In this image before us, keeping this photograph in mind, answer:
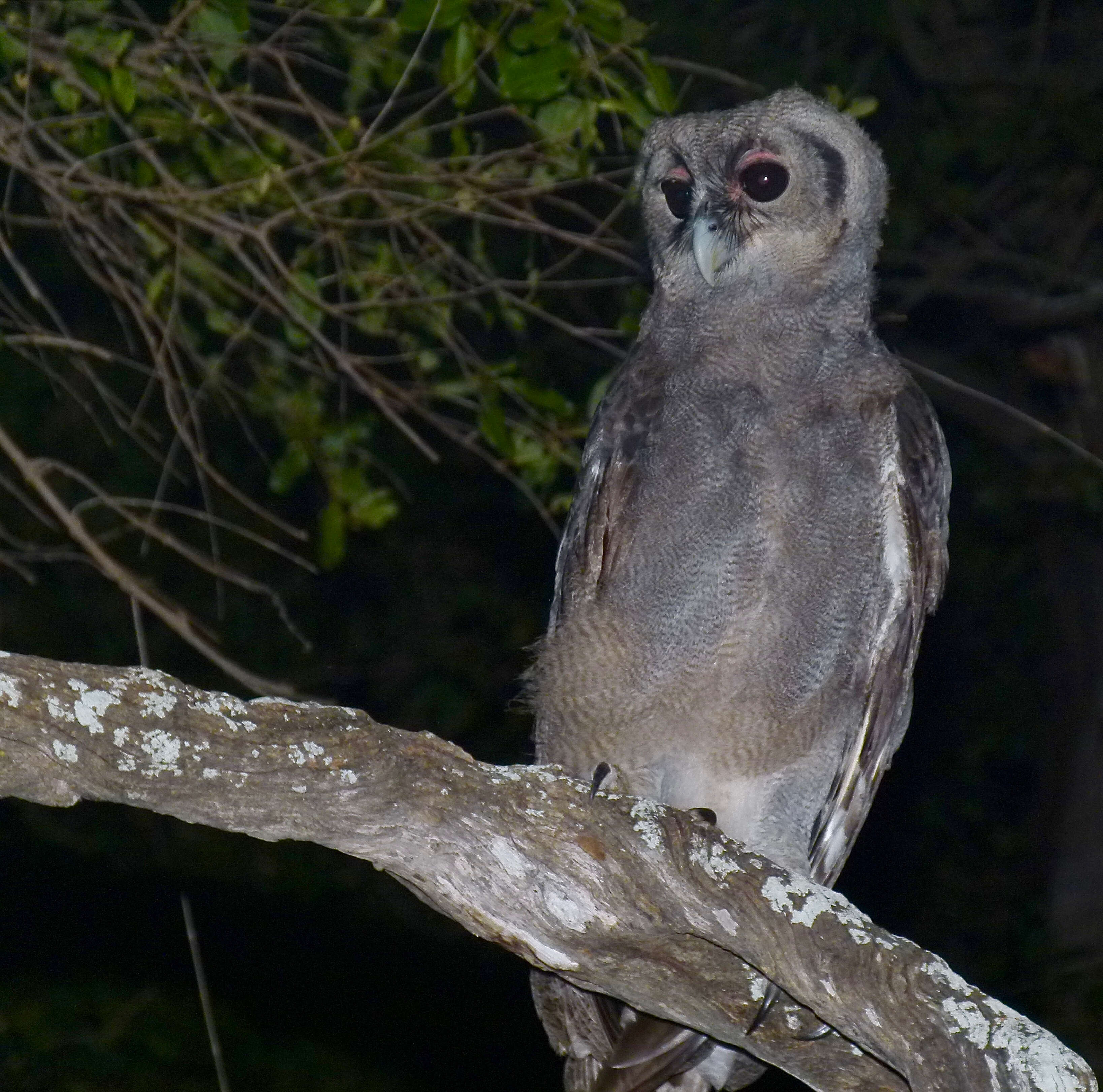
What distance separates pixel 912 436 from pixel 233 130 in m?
1.81

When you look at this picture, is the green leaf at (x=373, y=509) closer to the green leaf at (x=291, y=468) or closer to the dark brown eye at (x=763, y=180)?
the green leaf at (x=291, y=468)

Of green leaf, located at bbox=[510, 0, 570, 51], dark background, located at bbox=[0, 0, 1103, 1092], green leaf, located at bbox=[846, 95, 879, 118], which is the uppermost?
green leaf, located at bbox=[846, 95, 879, 118]

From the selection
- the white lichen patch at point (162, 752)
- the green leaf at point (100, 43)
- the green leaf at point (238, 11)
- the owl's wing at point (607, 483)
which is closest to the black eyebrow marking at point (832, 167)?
the owl's wing at point (607, 483)

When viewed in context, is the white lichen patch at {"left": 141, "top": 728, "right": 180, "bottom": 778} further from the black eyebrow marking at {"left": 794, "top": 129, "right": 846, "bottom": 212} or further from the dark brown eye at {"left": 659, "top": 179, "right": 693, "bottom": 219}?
the black eyebrow marking at {"left": 794, "top": 129, "right": 846, "bottom": 212}

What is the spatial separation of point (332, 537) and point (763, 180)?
3.96ft

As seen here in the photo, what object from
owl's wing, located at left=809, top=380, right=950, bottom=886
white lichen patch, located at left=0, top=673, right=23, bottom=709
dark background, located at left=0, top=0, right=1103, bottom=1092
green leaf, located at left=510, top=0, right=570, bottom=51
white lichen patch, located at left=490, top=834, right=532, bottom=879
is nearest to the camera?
white lichen patch, located at left=0, top=673, right=23, bottom=709

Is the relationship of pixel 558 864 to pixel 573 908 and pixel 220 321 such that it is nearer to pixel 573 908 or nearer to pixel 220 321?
pixel 573 908

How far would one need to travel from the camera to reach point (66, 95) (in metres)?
3.23

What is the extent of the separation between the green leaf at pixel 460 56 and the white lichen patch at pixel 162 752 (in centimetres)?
148

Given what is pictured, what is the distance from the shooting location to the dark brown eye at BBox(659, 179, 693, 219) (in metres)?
3.30

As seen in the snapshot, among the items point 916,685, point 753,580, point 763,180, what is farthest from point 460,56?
point 916,685

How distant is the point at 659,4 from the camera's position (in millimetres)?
6352

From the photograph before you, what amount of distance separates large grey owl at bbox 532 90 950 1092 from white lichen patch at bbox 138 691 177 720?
1220mm

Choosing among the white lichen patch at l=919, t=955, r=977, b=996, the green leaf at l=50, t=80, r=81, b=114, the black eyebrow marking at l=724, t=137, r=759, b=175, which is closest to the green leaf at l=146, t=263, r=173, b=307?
the green leaf at l=50, t=80, r=81, b=114
